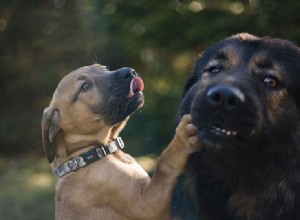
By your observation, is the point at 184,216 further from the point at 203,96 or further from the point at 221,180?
the point at 203,96

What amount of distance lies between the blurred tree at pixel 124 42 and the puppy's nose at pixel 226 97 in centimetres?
461

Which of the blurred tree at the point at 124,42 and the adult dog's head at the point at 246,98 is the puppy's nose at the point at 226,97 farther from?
the blurred tree at the point at 124,42

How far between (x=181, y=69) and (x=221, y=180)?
5.40 m

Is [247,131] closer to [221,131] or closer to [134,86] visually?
[221,131]

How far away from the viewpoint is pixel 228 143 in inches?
139

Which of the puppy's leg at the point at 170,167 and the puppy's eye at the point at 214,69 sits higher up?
the puppy's eye at the point at 214,69

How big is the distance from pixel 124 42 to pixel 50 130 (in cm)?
478

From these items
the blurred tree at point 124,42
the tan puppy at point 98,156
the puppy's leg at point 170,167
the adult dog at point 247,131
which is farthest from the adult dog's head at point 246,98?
the blurred tree at point 124,42

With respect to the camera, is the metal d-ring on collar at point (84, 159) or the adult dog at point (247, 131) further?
the metal d-ring on collar at point (84, 159)

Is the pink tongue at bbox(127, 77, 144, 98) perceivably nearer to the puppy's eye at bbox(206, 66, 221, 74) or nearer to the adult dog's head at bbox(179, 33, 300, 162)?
the adult dog's head at bbox(179, 33, 300, 162)

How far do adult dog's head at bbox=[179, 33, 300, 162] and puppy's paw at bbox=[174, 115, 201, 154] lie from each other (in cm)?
10

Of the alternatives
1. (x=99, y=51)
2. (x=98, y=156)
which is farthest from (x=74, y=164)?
(x=99, y=51)

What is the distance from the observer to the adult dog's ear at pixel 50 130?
4.86 meters

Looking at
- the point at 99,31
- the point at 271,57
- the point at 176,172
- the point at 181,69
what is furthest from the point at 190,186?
the point at 99,31
